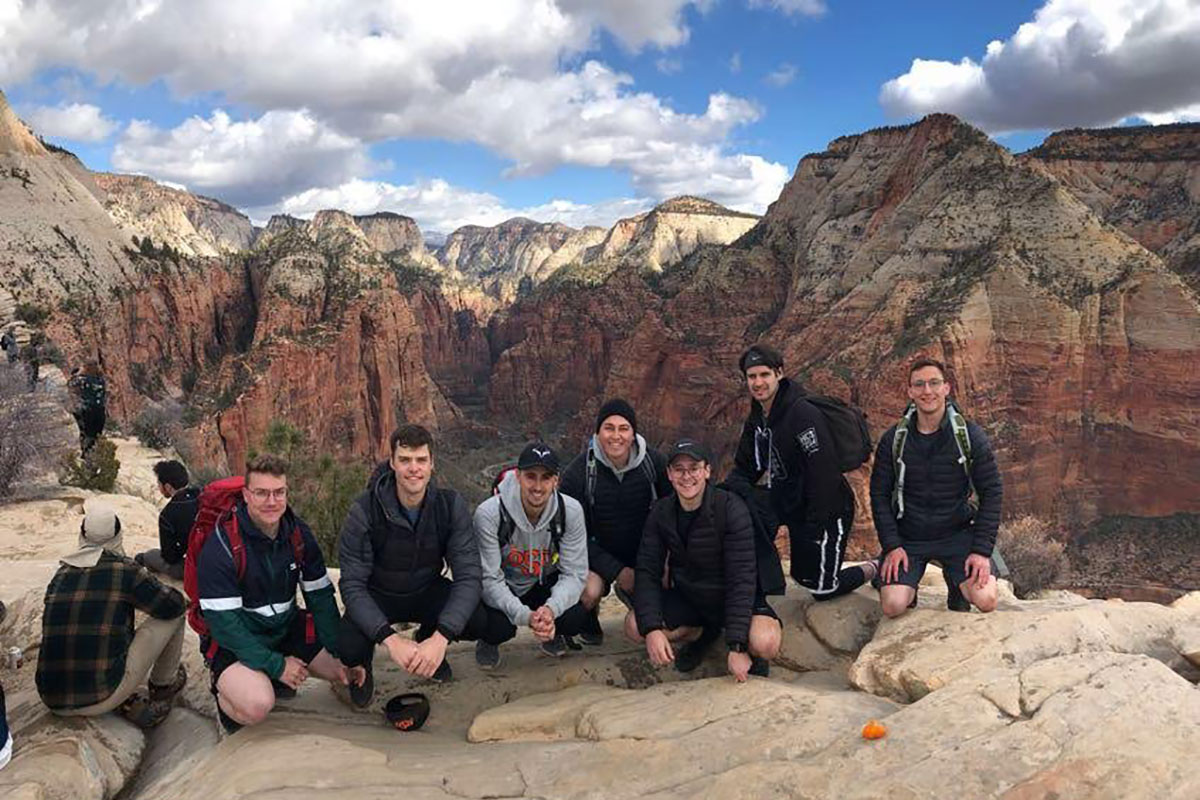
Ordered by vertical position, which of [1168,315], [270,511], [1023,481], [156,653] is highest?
[1168,315]

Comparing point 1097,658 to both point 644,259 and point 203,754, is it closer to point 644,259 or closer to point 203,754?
point 203,754

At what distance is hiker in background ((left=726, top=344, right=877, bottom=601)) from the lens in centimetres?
620

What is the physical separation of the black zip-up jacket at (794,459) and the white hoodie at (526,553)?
66.5 inches

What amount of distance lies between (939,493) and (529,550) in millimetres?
3795

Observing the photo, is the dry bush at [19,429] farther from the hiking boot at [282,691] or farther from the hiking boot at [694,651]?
the hiking boot at [694,651]

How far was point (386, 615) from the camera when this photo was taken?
5.77 metres

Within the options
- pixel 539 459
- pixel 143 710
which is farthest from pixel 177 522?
pixel 539 459

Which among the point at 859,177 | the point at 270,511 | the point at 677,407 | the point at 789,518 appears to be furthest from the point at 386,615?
the point at 859,177

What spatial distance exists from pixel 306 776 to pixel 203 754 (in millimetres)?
1267

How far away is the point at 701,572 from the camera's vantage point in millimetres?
5754

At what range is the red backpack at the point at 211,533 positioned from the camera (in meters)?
4.99

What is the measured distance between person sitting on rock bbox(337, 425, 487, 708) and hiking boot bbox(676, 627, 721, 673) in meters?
1.96

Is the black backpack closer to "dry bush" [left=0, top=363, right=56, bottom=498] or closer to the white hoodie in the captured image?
the white hoodie

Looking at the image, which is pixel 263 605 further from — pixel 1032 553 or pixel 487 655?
→ pixel 1032 553
